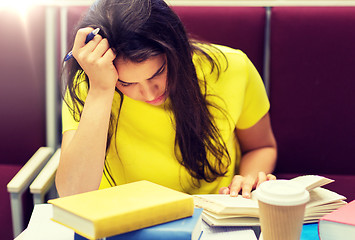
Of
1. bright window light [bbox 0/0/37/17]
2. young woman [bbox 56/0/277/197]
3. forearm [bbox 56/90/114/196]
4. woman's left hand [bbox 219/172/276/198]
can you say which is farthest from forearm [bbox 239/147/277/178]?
bright window light [bbox 0/0/37/17]

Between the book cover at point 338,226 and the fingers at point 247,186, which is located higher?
the book cover at point 338,226

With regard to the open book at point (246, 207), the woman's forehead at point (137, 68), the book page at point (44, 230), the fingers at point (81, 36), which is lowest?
the book page at point (44, 230)

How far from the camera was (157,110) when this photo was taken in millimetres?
1250

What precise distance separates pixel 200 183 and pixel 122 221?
23.6 inches

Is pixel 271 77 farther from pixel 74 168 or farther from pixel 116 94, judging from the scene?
pixel 74 168

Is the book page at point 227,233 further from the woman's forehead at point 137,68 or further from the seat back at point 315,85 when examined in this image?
the seat back at point 315,85

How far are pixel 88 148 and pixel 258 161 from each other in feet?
1.71

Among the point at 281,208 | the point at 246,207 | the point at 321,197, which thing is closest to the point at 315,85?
the point at 321,197

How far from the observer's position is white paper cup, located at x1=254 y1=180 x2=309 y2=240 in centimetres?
61

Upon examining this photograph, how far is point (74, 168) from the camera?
3.53 feet

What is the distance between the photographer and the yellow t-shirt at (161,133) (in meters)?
1.26

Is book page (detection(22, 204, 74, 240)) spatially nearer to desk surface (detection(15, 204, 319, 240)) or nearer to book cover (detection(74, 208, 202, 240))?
desk surface (detection(15, 204, 319, 240))

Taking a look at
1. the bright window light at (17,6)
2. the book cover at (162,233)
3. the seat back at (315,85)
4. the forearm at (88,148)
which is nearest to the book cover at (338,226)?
the book cover at (162,233)

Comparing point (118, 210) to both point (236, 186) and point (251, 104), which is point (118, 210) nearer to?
point (236, 186)
